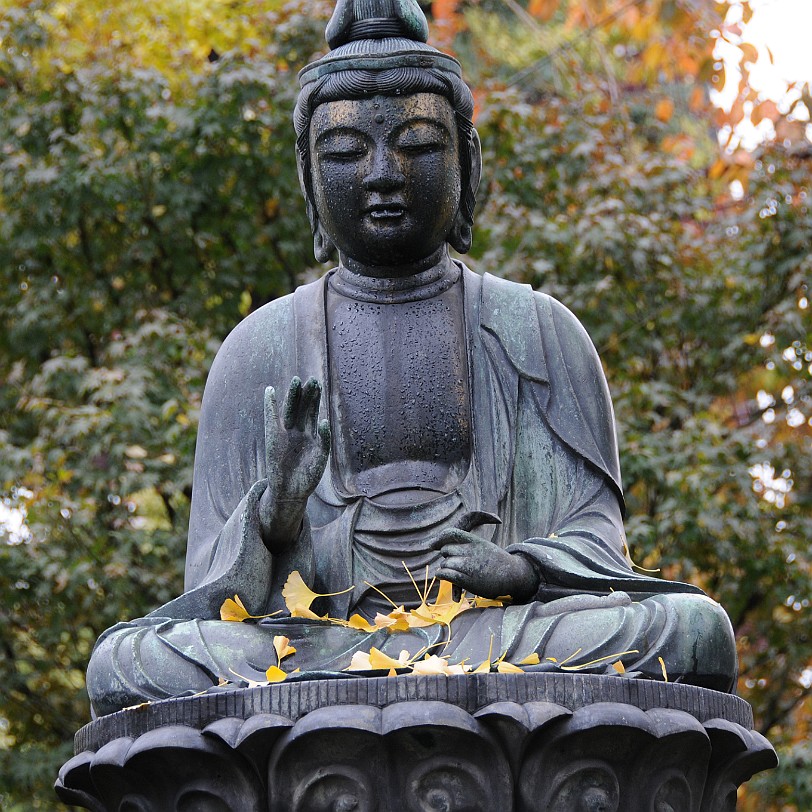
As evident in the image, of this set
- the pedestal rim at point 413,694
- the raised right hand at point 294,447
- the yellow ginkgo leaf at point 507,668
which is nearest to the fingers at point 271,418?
the raised right hand at point 294,447

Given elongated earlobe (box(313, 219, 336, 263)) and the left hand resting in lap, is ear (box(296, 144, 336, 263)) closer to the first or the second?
elongated earlobe (box(313, 219, 336, 263))

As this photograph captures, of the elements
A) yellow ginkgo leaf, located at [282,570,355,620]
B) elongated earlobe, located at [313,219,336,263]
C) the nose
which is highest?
the nose

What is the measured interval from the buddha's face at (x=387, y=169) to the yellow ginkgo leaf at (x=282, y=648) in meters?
1.66

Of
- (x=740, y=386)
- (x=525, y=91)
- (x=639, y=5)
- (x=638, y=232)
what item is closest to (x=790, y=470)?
(x=740, y=386)

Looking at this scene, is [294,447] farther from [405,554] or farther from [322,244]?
[322,244]

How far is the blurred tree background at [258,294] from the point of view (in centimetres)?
981

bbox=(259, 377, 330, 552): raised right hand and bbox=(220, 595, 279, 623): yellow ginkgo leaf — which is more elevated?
bbox=(259, 377, 330, 552): raised right hand

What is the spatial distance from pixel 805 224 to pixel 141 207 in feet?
12.9

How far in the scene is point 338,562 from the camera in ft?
20.7

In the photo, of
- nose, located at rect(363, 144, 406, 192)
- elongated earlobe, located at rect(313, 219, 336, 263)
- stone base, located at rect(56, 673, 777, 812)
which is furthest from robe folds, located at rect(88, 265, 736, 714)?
nose, located at rect(363, 144, 406, 192)

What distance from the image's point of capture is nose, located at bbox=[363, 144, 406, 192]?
658 centimetres

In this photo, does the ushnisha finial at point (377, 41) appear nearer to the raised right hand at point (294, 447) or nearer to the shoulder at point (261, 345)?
the shoulder at point (261, 345)

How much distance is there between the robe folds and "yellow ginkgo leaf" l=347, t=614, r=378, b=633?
4 cm

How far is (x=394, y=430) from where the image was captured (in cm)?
658
